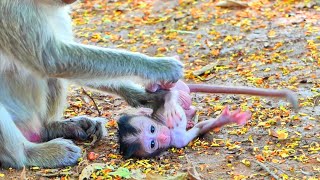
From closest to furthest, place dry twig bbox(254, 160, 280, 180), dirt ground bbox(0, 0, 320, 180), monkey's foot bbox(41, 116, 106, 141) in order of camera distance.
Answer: dry twig bbox(254, 160, 280, 180), dirt ground bbox(0, 0, 320, 180), monkey's foot bbox(41, 116, 106, 141)

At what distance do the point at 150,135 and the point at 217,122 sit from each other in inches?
19.7

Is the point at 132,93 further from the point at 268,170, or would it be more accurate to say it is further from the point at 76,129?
the point at 268,170

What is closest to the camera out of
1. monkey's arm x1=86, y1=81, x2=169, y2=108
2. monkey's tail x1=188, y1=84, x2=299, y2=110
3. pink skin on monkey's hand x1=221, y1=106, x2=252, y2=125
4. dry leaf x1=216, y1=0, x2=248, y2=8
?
monkey's tail x1=188, y1=84, x2=299, y2=110

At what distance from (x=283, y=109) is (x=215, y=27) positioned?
270 cm

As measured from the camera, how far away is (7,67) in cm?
529

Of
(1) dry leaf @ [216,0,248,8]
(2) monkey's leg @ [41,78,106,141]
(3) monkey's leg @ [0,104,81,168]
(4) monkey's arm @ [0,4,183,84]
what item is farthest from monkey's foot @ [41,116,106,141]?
(1) dry leaf @ [216,0,248,8]

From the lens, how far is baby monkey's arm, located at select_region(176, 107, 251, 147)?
5.38 meters

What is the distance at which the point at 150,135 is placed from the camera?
5.27 metres

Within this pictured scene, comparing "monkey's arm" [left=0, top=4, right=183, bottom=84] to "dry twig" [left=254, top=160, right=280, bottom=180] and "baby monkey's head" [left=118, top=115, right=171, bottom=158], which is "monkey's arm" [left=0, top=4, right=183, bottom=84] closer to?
"baby monkey's head" [left=118, top=115, right=171, bottom=158]

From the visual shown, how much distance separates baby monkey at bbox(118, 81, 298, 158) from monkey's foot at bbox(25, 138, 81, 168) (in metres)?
0.33

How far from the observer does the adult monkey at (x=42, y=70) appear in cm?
504

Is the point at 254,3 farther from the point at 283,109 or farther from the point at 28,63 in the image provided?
the point at 28,63

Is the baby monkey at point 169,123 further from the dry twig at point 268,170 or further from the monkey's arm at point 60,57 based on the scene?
the dry twig at point 268,170

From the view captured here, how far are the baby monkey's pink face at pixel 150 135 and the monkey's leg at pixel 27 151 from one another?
0.43 metres
